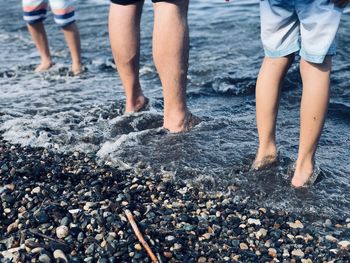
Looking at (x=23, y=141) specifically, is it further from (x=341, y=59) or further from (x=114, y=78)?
(x=341, y=59)

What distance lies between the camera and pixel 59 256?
93.5 inches

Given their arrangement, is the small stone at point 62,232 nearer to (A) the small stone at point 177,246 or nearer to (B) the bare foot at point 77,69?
(A) the small stone at point 177,246

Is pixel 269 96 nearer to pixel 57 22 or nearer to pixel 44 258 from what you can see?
pixel 44 258

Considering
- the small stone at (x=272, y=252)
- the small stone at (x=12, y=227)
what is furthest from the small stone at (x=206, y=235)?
the small stone at (x=12, y=227)

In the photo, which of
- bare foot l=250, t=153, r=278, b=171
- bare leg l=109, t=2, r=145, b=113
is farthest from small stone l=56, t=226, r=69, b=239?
bare leg l=109, t=2, r=145, b=113

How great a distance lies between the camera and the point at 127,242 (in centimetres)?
248

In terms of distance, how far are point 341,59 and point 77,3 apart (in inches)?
186

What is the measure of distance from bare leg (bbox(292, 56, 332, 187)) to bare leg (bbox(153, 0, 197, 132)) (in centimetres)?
94

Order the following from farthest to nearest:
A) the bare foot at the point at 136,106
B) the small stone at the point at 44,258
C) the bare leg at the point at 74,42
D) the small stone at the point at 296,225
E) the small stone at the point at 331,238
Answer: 1. the bare leg at the point at 74,42
2. the bare foot at the point at 136,106
3. the small stone at the point at 296,225
4. the small stone at the point at 331,238
5. the small stone at the point at 44,258

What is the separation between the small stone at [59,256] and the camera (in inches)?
92.8

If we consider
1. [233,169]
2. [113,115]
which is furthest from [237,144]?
[113,115]

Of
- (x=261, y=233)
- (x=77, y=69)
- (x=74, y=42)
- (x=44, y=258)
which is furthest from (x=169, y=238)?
(x=74, y=42)

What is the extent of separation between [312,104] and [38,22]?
3.57 metres

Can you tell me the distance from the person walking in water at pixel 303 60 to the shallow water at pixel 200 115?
0.68ft
